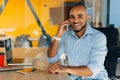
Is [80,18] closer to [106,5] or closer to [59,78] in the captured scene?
[59,78]

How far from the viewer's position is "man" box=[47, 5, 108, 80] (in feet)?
7.91

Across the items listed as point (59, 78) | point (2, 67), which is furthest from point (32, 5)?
point (59, 78)

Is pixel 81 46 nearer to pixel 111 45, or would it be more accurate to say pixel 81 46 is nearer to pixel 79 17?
pixel 79 17

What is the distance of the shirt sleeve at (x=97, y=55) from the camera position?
Result: 2340 millimetres

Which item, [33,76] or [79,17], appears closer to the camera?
[33,76]

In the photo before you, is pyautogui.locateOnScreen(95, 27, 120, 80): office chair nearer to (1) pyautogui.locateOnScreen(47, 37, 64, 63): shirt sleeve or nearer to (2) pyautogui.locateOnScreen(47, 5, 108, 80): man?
(2) pyautogui.locateOnScreen(47, 5, 108, 80): man

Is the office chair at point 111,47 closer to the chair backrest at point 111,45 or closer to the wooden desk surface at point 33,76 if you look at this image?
the chair backrest at point 111,45

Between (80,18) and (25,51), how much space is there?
2.36 feet

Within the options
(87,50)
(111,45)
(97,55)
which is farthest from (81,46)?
(111,45)

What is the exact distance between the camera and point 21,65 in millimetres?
2332

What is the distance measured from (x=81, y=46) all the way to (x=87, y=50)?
Result: 0.25 feet

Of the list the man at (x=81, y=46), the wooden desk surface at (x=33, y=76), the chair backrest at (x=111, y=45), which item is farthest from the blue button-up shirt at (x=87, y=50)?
the wooden desk surface at (x=33, y=76)

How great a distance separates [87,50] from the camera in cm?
252

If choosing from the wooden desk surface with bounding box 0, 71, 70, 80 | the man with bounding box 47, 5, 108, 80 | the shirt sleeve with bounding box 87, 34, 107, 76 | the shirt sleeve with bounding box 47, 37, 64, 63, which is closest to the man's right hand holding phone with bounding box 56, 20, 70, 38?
the man with bounding box 47, 5, 108, 80
